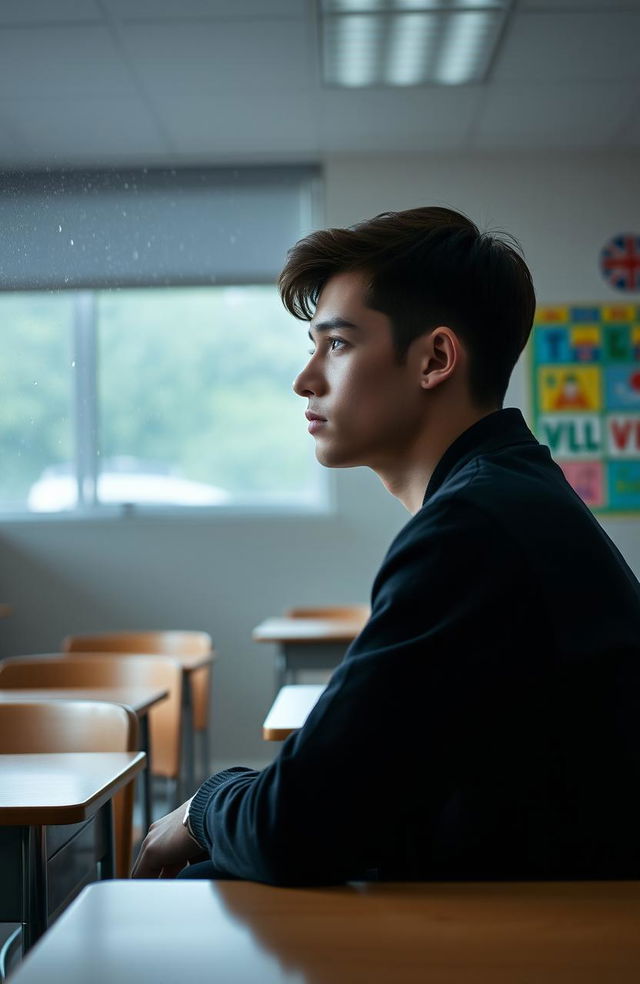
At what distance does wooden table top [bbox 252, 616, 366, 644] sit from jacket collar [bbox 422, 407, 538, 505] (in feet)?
7.34

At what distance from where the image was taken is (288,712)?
1.83m

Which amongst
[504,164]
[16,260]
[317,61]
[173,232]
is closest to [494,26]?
[317,61]

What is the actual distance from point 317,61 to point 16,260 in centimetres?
259

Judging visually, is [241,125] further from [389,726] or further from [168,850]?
[389,726]

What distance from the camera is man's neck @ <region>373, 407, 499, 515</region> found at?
1021mm

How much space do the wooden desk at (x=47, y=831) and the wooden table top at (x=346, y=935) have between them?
485mm

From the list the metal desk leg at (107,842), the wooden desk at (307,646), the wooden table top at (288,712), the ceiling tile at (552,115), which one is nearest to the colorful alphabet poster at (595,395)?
the ceiling tile at (552,115)

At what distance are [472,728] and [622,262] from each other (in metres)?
4.57

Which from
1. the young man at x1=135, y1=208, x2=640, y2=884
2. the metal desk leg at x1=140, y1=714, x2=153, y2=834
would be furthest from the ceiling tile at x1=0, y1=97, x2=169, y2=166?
the young man at x1=135, y1=208, x2=640, y2=884

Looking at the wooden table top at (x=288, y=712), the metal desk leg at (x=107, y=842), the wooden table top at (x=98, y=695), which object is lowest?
the metal desk leg at (x=107, y=842)

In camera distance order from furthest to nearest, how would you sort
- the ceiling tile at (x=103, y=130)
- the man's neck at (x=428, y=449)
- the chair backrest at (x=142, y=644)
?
the ceiling tile at (x=103, y=130), the chair backrest at (x=142, y=644), the man's neck at (x=428, y=449)

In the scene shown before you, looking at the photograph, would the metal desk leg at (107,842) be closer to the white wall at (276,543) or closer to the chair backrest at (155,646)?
the chair backrest at (155,646)

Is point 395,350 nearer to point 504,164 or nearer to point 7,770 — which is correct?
point 7,770

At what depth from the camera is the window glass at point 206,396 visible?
16.7 ft
